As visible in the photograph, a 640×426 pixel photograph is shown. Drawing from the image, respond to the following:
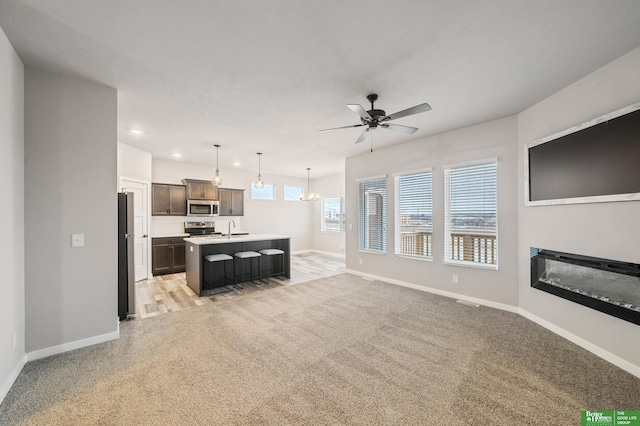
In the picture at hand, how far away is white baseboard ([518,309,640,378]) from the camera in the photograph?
2.30 metres

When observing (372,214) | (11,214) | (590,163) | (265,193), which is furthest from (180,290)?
(590,163)

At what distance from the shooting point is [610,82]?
8.11ft

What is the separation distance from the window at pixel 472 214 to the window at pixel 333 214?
4.68 meters

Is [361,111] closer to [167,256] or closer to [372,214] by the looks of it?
[372,214]

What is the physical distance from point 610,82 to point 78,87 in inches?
216

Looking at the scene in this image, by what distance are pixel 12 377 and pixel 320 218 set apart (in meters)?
8.09

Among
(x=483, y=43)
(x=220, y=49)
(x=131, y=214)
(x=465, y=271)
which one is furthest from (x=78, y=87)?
(x=465, y=271)

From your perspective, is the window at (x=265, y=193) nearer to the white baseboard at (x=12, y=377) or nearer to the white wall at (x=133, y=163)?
the white wall at (x=133, y=163)

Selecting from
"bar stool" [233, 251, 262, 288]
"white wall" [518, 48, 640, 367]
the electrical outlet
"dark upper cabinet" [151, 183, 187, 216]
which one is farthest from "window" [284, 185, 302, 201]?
"white wall" [518, 48, 640, 367]

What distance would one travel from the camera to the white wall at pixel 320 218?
8824mm

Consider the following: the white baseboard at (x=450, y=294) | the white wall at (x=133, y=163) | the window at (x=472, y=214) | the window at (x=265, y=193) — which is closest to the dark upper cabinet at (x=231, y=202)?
the window at (x=265, y=193)

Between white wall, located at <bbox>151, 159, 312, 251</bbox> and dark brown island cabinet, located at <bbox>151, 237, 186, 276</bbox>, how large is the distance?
39cm

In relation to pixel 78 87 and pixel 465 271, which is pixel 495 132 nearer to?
pixel 465 271

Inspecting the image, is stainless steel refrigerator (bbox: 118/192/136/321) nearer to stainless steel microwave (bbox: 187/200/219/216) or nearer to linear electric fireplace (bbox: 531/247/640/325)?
stainless steel microwave (bbox: 187/200/219/216)
